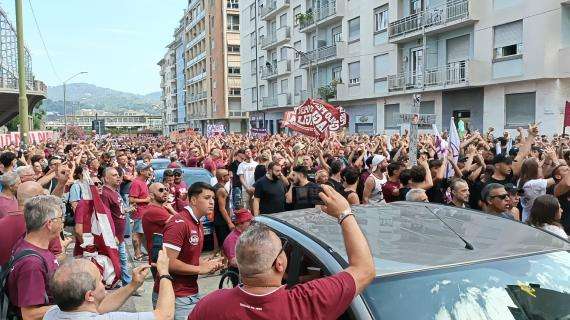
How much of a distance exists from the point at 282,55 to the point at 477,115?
85.8 ft

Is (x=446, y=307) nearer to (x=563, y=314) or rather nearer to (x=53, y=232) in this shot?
(x=563, y=314)

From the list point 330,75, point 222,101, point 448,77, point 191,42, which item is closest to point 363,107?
point 330,75

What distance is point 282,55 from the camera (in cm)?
4931

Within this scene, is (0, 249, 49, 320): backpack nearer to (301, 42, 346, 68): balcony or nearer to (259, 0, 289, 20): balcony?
(301, 42, 346, 68): balcony

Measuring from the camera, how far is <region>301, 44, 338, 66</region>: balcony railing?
37938mm

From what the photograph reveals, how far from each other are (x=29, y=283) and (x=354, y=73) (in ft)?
113

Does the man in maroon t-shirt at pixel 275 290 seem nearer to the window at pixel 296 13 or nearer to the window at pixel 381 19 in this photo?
the window at pixel 381 19

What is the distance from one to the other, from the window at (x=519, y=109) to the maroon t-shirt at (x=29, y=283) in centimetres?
2337

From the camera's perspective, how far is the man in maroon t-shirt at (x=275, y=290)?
2.29 m

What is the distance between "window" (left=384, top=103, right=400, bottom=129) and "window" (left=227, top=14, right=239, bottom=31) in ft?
147

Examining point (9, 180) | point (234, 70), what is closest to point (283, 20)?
point (234, 70)

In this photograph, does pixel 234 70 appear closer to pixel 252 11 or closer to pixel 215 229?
pixel 252 11

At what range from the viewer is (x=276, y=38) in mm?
49312

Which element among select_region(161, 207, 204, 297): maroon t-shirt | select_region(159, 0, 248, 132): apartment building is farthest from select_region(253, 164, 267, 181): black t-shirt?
select_region(159, 0, 248, 132): apartment building
